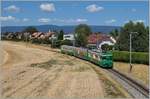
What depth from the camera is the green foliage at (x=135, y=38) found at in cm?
11650

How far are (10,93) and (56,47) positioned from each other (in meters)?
95.7

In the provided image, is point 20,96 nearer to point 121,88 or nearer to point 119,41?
point 121,88

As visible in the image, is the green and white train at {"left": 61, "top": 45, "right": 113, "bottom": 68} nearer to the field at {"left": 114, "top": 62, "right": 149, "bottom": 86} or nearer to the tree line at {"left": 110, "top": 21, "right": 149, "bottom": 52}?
the field at {"left": 114, "top": 62, "right": 149, "bottom": 86}

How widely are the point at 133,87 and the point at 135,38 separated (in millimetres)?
77523

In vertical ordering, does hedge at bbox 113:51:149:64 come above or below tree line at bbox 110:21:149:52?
below

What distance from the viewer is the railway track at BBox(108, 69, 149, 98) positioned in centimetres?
3884

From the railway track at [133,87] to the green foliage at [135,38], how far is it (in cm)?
5978

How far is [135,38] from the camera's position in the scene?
396ft

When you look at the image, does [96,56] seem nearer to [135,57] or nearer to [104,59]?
[104,59]

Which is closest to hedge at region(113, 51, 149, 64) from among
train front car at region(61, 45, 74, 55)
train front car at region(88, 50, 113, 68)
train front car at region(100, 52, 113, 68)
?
train front car at region(61, 45, 74, 55)

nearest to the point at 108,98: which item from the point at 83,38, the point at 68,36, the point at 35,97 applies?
the point at 35,97

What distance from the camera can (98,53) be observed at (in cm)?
6612

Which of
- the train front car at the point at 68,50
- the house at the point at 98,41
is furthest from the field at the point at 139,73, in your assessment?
the house at the point at 98,41

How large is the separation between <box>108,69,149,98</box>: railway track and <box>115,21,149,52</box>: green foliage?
196 ft
